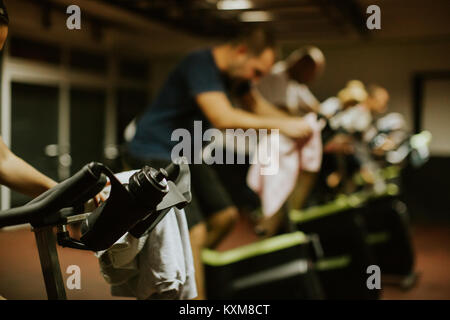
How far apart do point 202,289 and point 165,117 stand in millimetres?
626

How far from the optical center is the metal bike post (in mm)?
1132

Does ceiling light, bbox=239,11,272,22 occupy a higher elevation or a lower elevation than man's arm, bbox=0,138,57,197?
higher

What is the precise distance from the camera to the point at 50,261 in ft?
3.73

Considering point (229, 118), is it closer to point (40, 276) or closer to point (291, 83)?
point (40, 276)

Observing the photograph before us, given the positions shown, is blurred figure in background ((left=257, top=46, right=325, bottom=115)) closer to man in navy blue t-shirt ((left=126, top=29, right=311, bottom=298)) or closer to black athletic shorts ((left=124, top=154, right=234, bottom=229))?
man in navy blue t-shirt ((left=126, top=29, right=311, bottom=298))

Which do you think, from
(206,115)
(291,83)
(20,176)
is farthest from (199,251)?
(291,83)

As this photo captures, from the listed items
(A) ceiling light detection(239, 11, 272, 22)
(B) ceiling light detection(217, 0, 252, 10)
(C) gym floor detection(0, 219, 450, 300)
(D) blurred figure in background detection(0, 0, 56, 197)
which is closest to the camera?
(D) blurred figure in background detection(0, 0, 56, 197)

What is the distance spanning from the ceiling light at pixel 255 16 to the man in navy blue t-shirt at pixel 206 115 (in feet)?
9.85

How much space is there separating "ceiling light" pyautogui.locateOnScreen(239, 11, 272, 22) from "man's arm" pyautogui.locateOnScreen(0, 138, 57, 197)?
153 inches

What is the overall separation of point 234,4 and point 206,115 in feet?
10.8

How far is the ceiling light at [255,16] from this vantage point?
499 centimetres

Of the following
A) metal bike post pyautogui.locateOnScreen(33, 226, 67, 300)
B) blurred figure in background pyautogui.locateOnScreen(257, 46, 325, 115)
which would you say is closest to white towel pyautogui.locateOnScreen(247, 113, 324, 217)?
blurred figure in background pyautogui.locateOnScreen(257, 46, 325, 115)

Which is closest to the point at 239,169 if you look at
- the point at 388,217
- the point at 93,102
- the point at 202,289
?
the point at 202,289
